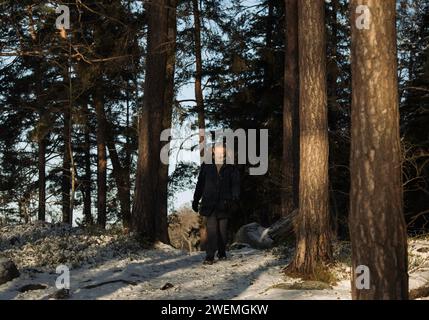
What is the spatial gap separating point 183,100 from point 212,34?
13.3 feet

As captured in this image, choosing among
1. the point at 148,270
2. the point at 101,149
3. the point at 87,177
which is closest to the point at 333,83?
the point at 148,270

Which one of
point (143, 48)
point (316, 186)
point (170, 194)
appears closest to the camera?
point (316, 186)

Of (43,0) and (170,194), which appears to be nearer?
(43,0)

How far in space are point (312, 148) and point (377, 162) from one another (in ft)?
12.4

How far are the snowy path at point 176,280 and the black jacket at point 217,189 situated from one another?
110cm

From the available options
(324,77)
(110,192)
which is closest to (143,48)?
(324,77)

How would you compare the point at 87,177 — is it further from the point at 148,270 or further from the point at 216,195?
the point at 148,270

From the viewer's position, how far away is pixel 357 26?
5484 millimetres

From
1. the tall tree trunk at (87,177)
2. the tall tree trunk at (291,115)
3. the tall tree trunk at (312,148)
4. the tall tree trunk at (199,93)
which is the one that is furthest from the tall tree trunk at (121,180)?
the tall tree trunk at (312,148)

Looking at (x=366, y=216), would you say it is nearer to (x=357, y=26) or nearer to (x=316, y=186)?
(x=357, y=26)

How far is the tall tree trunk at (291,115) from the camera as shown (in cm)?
1364

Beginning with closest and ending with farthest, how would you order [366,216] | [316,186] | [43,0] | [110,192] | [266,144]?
[366,216] → [316,186] → [43,0] → [266,144] → [110,192]

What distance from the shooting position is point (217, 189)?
425 inches

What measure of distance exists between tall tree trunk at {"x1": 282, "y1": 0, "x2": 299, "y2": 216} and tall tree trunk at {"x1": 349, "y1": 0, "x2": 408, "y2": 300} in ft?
26.5
